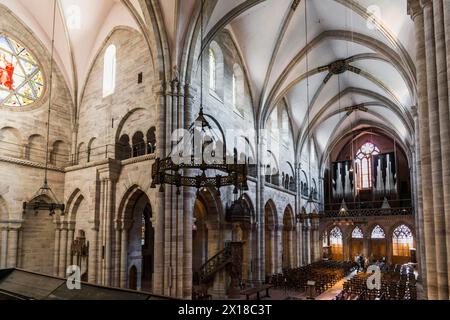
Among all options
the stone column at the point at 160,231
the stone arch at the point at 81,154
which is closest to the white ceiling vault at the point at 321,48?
the stone column at the point at 160,231

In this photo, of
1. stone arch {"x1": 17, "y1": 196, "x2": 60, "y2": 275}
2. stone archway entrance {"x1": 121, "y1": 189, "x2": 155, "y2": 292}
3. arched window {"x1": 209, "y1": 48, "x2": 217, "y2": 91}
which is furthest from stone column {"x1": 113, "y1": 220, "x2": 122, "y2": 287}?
arched window {"x1": 209, "y1": 48, "x2": 217, "y2": 91}

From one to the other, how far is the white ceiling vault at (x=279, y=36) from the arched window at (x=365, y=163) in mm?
11175

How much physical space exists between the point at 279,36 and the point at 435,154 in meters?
14.0

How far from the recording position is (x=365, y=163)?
3734 cm

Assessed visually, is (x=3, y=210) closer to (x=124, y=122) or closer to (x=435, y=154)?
(x=124, y=122)

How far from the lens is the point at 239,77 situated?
2052 cm

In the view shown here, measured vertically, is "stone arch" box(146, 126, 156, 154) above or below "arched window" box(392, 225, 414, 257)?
above

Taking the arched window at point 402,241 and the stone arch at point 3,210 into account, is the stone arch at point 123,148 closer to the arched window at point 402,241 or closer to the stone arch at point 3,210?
the stone arch at point 3,210

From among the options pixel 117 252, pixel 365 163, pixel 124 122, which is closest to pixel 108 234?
pixel 117 252

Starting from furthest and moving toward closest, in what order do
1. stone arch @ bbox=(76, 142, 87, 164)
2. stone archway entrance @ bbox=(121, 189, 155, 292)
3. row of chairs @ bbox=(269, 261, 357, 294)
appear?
1. row of chairs @ bbox=(269, 261, 357, 294)
2. stone arch @ bbox=(76, 142, 87, 164)
3. stone archway entrance @ bbox=(121, 189, 155, 292)

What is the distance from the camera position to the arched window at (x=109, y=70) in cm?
1822

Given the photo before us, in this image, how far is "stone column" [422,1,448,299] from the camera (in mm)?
6430

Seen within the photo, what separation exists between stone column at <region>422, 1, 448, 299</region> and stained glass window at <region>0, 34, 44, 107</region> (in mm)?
16608

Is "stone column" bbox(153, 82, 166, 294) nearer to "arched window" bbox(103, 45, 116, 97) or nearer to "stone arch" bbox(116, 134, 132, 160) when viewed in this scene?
"stone arch" bbox(116, 134, 132, 160)
